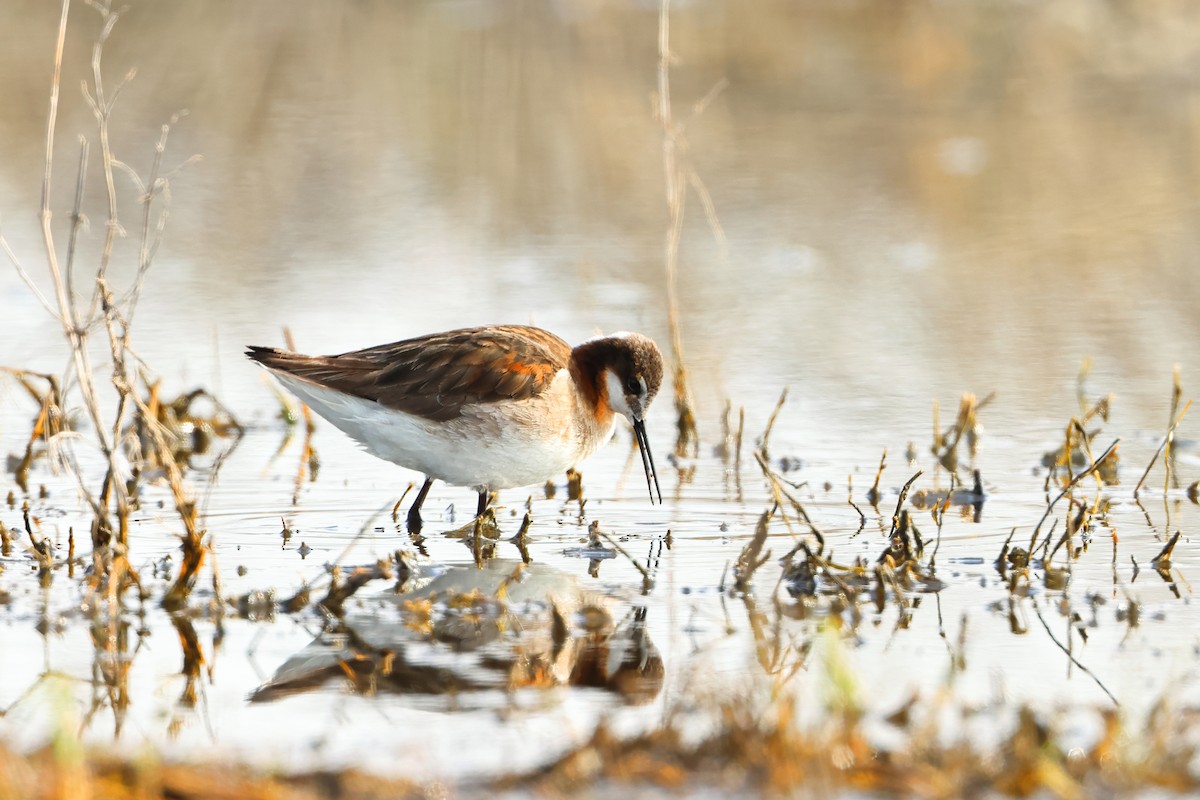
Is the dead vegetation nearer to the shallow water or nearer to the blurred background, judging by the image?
the shallow water

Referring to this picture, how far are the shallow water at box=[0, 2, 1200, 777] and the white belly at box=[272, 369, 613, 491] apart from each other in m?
0.31

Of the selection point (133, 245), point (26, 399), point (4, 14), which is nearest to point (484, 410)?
point (26, 399)

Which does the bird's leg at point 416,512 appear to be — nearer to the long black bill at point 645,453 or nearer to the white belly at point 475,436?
the white belly at point 475,436

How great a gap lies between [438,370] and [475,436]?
0.36 metres

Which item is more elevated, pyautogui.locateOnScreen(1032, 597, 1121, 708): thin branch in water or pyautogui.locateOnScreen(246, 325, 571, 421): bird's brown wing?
pyautogui.locateOnScreen(246, 325, 571, 421): bird's brown wing

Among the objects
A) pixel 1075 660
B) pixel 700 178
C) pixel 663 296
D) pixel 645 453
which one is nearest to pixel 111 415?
pixel 645 453

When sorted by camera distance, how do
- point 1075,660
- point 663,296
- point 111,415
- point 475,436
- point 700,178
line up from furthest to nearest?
point 700,178 → point 663,296 → point 111,415 → point 475,436 → point 1075,660

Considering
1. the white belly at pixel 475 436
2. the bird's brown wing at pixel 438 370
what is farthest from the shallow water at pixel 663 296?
the bird's brown wing at pixel 438 370

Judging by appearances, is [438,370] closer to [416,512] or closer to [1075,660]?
[416,512]

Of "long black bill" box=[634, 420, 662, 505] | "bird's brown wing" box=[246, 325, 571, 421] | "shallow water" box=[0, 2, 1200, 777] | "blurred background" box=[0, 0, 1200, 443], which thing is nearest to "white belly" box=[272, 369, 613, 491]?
"bird's brown wing" box=[246, 325, 571, 421]

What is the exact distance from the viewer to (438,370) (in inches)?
288

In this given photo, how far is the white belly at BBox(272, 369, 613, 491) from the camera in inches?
283

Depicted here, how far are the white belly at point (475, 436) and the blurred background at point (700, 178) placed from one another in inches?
89.2

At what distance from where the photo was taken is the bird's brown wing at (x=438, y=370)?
721 centimetres
